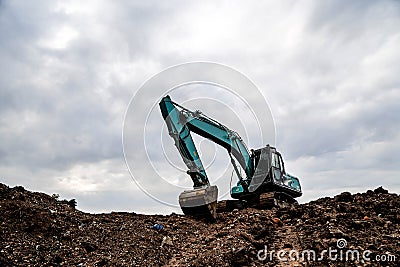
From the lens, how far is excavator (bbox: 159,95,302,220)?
14.3 metres

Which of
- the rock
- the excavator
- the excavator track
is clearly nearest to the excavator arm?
the excavator

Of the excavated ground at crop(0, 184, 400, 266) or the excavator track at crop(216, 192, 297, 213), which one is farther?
the excavator track at crop(216, 192, 297, 213)

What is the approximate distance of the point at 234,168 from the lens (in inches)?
667

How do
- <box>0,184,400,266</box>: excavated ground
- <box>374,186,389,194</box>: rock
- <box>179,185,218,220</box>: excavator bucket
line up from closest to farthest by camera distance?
<box>0,184,400,266</box>: excavated ground, <box>179,185,218,220</box>: excavator bucket, <box>374,186,389,194</box>: rock

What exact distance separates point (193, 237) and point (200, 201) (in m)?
1.68

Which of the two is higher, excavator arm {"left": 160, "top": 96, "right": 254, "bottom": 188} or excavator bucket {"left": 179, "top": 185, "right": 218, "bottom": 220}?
excavator arm {"left": 160, "top": 96, "right": 254, "bottom": 188}

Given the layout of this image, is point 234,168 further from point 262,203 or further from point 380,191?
point 380,191

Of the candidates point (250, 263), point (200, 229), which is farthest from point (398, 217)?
point (200, 229)

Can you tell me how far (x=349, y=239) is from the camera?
9531 mm

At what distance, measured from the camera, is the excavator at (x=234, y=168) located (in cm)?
1430

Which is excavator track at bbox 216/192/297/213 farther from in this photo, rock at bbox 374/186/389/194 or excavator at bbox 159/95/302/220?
rock at bbox 374/186/389/194

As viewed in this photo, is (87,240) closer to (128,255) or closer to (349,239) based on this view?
(128,255)

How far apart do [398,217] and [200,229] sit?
19.3ft

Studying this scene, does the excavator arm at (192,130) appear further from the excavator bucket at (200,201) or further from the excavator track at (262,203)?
the excavator track at (262,203)
